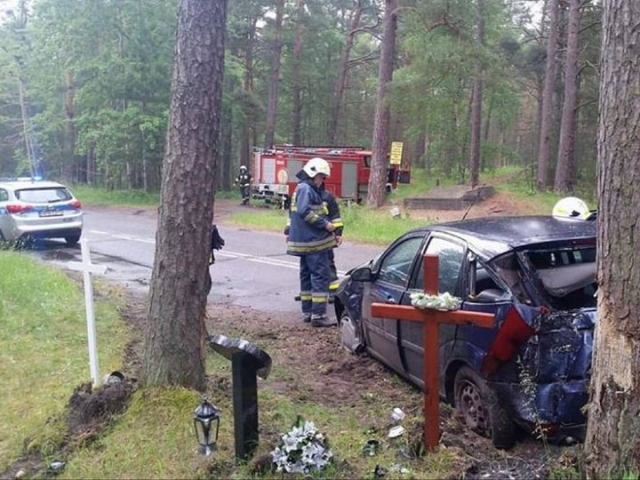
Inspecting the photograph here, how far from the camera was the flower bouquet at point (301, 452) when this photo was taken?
3.41 meters

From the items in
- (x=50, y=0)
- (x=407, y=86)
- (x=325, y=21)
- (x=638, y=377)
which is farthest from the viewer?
(x=325, y=21)

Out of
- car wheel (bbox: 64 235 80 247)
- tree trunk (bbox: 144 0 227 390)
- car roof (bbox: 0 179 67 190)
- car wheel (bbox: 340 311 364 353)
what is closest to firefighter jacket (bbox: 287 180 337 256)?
car wheel (bbox: 340 311 364 353)

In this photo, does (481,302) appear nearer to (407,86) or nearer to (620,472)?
(620,472)

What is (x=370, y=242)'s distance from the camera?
15.3m

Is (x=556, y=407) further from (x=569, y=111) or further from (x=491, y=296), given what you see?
(x=569, y=111)

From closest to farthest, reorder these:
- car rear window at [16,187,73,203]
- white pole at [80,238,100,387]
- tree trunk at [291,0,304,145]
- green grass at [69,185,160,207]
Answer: white pole at [80,238,100,387]
car rear window at [16,187,73,203]
green grass at [69,185,160,207]
tree trunk at [291,0,304,145]

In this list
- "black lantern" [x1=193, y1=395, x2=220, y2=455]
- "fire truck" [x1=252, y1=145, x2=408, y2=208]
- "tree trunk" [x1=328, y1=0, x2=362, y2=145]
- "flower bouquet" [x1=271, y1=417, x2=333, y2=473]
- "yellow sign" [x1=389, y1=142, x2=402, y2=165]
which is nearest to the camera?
"flower bouquet" [x1=271, y1=417, x2=333, y2=473]

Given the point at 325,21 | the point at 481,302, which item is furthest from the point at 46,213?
the point at 325,21

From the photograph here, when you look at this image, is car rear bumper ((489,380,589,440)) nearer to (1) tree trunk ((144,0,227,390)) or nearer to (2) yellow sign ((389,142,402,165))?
(1) tree trunk ((144,0,227,390))

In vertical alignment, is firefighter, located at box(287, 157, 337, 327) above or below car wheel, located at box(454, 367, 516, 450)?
above

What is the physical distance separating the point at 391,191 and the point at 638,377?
24323 mm

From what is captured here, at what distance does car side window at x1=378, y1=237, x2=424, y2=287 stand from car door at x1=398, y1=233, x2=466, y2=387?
6.4 inches

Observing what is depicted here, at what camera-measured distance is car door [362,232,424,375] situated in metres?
5.44

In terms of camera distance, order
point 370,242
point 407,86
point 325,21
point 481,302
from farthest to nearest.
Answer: point 325,21 → point 407,86 → point 370,242 → point 481,302
